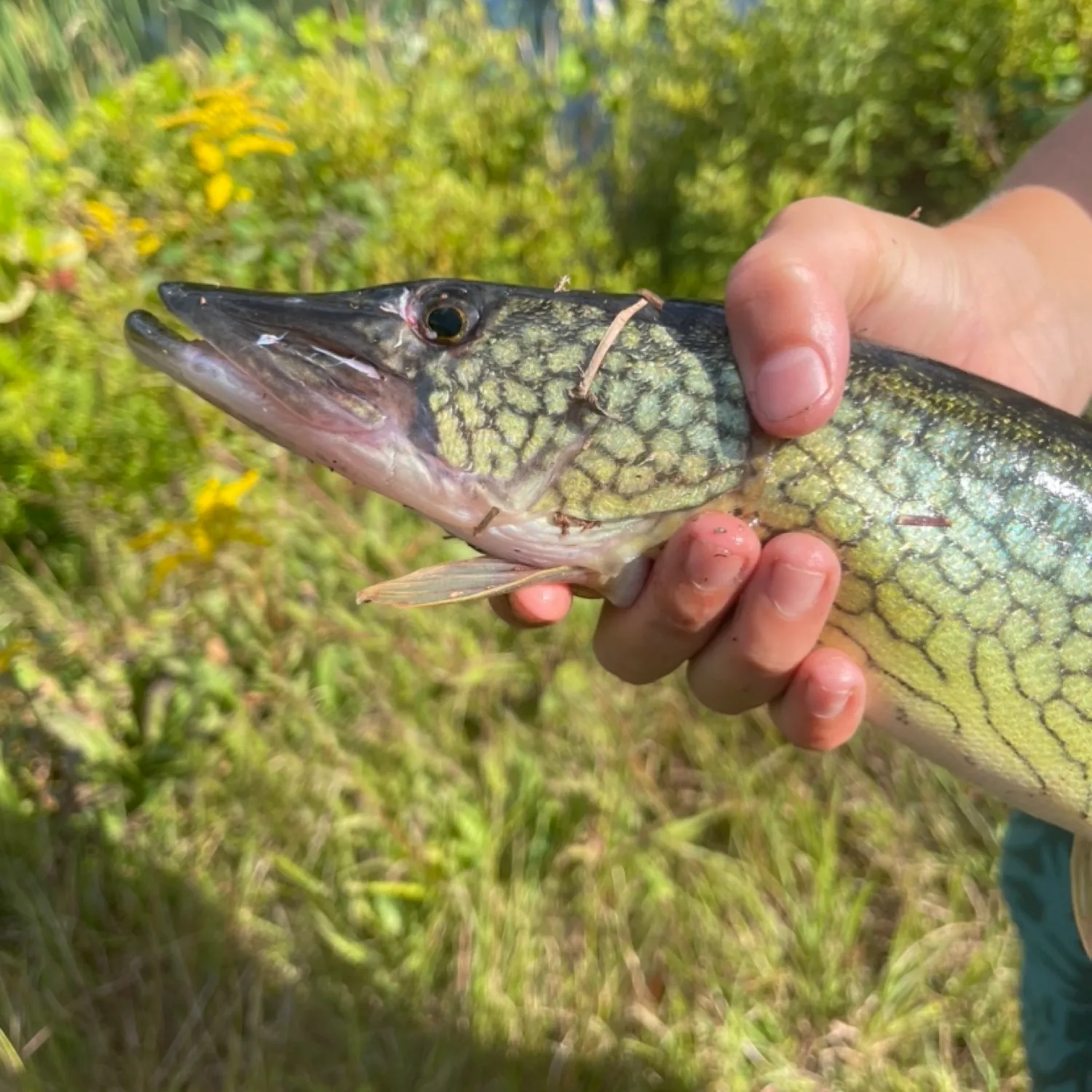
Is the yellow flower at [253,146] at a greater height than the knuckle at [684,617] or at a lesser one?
greater

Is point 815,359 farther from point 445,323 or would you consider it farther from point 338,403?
point 338,403

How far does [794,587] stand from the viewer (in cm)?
135

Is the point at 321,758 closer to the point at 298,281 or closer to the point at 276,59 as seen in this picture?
the point at 298,281

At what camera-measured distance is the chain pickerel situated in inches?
53.1

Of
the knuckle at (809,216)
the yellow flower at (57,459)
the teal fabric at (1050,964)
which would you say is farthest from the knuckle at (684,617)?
the yellow flower at (57,459)

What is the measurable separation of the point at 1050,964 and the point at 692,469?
1.13m

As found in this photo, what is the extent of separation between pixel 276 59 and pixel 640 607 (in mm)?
3004

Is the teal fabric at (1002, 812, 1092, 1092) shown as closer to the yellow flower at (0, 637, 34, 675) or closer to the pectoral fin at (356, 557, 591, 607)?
the pectoral fin at (356, 557, 591, 607)

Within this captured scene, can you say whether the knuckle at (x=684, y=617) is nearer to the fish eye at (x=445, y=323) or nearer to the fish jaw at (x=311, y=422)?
the fish jaw at (x=311, y=422)

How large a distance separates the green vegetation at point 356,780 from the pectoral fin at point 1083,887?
0.75 meters

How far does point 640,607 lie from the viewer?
1.51m

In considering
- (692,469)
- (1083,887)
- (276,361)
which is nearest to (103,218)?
(276,361)

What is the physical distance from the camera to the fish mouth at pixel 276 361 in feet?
4.28

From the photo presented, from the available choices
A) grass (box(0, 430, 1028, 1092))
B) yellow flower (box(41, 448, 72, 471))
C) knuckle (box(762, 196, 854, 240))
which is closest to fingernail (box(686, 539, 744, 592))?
knuckle (box(762, 196, 854, 240))
